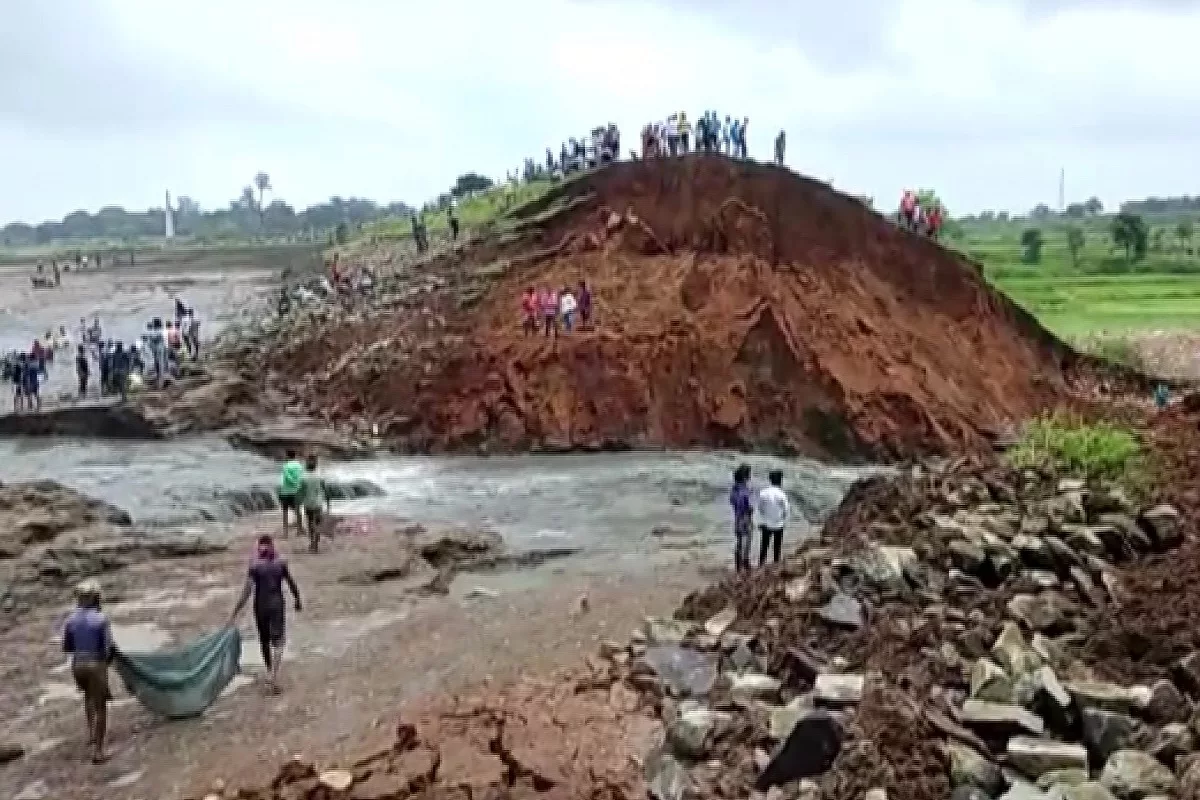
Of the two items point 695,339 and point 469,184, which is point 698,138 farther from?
point 469,184

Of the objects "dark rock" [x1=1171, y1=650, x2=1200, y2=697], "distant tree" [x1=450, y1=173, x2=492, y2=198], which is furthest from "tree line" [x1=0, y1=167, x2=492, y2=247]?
"dark rock" [x1=1171, y1=650, x2=1200, y2=697]

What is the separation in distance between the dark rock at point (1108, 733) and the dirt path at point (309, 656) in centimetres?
Result: 558

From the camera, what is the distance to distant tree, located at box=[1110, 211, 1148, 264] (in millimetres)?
79688

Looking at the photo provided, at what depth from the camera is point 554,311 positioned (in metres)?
35.0

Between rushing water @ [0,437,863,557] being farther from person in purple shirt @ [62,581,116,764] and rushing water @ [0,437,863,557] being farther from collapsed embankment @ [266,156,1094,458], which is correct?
person in purple shirt @ [62,581,116,764]

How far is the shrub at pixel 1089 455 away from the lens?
53.6 ft

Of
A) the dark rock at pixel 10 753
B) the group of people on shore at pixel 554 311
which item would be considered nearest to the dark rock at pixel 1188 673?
the dark rock at pixel 10 753

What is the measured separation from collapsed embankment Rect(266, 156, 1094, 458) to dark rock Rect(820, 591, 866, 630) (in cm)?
2018

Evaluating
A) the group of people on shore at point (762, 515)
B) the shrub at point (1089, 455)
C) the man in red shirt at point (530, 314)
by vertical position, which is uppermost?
the man in red shirt at point (530, 314)

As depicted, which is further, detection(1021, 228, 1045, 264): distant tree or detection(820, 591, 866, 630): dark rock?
detection(1021, 228, 1045, 264): distant tree

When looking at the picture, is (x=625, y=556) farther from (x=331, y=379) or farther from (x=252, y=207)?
(x=252, y=207)

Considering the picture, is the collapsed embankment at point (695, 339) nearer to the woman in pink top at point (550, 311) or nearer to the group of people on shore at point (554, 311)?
the group of people on shore at point (554, 311)

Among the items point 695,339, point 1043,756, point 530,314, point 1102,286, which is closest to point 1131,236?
point 1102,286

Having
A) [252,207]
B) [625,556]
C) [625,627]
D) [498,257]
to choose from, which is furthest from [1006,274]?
[252,207]
